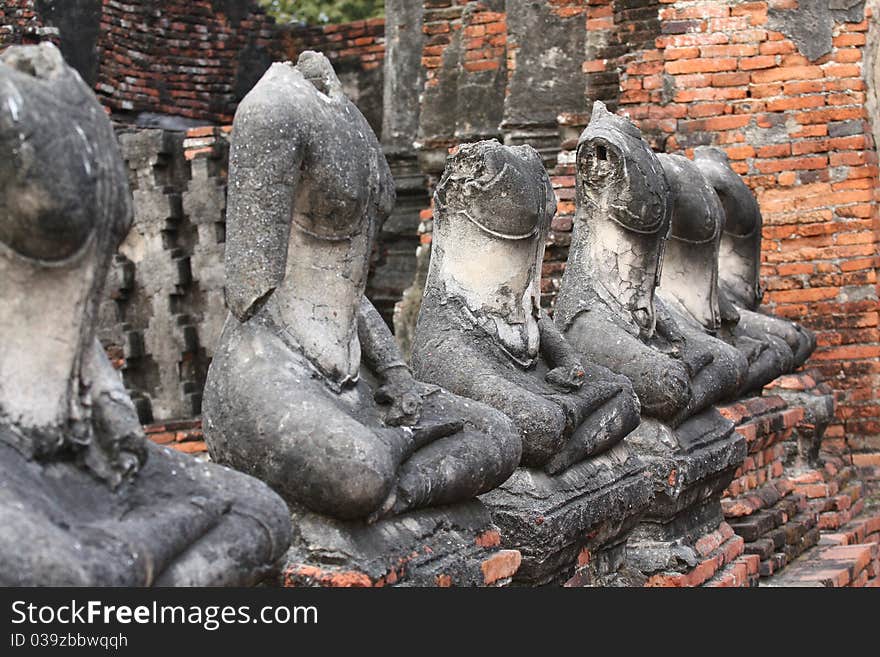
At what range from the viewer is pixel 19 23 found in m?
14.2

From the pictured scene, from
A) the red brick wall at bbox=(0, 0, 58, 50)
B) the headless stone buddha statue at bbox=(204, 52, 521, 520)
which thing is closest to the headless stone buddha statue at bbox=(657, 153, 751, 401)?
the headless stone buddha statue at bbox=(204, 52, 521, 520)

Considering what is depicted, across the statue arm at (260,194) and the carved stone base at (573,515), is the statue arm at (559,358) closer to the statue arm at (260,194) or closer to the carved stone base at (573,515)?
the carved stone base at (573,515)

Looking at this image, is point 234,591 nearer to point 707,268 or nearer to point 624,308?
point 624,308

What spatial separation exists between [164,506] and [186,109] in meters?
13.7

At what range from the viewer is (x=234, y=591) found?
3180 millimetres

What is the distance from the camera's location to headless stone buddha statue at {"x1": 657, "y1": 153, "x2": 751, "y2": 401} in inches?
293

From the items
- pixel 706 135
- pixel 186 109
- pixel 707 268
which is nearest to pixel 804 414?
pixel 707 268

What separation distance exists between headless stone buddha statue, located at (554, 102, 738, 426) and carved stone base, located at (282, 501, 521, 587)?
1.87 metres

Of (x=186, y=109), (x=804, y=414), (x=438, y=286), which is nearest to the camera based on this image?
(x=438, y=286)

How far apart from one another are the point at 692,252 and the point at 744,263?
133 cm

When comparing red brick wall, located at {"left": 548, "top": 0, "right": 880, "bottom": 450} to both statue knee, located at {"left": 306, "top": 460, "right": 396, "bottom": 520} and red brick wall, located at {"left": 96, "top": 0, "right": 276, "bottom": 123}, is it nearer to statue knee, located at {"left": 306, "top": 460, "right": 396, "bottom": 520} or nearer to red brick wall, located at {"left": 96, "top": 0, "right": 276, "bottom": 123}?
statue knee, located at {"left": 306, "top": 460, "right": 396, "bottom": 520}

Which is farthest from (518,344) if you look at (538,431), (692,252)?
(692,252)

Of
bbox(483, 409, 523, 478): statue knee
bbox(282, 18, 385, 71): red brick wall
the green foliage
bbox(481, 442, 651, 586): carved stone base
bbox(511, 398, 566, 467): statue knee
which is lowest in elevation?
the green foliage

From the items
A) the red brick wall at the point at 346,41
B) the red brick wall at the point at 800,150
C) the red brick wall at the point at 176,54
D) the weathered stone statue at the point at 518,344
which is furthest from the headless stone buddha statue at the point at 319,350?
the red brick wall at the point at 346,41
